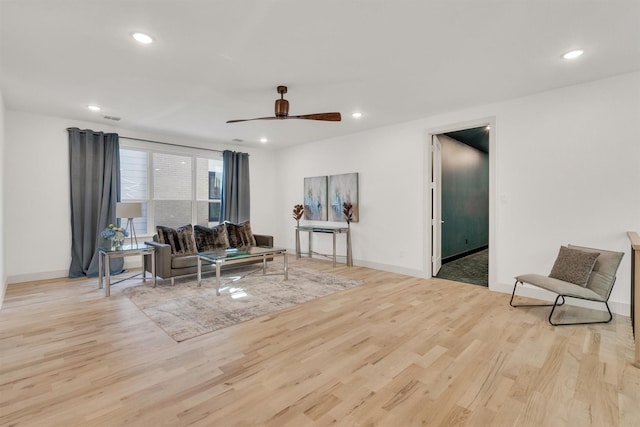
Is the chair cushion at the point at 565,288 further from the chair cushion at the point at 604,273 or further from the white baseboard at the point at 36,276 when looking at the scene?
the white baseboard at the point at 36,276

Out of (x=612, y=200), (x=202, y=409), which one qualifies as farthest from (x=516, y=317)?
(x=202, y=409)

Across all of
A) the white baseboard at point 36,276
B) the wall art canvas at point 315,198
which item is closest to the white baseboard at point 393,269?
the wall art canvas at point 315,198

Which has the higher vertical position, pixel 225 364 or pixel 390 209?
pixel 390 209

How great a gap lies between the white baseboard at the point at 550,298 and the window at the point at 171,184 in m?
5.64

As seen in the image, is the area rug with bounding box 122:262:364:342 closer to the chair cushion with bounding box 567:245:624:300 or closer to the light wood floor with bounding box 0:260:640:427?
the light wood floor with bounding box 0:260:640:427

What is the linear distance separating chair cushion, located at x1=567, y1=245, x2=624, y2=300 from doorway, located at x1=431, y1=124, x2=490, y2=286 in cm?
156

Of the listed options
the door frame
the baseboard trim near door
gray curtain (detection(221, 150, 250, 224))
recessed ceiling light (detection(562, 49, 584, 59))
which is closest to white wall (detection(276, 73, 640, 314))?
the door frame

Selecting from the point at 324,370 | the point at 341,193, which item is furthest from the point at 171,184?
the point at 324,370

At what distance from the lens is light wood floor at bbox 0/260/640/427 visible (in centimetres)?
178

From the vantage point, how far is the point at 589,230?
355cm

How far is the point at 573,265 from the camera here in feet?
10.9

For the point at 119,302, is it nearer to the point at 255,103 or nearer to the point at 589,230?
the point at 255,103

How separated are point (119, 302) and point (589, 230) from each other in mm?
5707

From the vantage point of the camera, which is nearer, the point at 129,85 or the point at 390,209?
the point at 129,85
